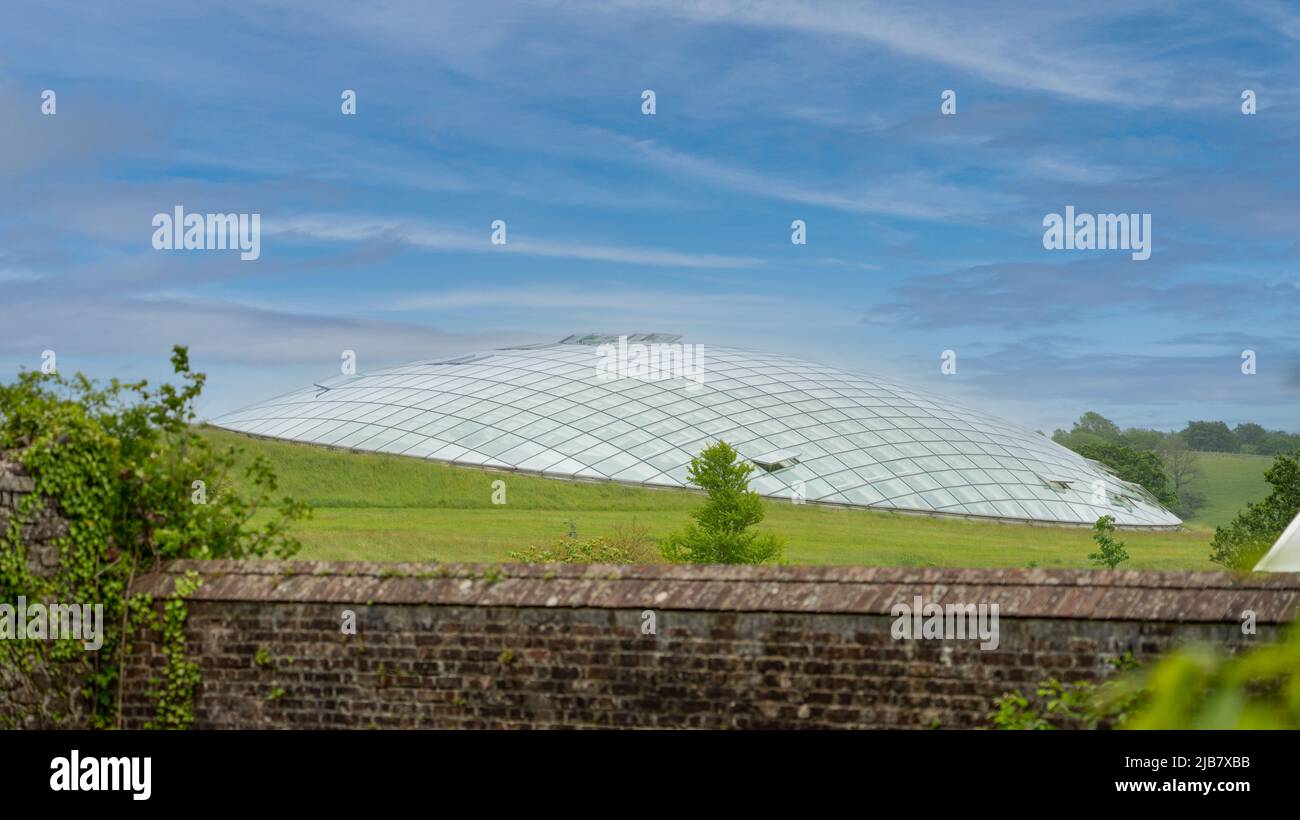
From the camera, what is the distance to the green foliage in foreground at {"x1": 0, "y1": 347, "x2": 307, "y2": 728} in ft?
36.4

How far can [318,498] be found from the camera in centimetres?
5025

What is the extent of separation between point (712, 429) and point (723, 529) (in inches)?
1181

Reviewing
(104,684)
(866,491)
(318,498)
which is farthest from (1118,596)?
(866,491)

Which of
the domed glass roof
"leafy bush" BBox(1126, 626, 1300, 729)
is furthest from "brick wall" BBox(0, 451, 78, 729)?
the domed glass roof

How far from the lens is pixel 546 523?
1730 inches

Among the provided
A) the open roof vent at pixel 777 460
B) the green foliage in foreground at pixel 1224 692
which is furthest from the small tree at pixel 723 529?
the green foliage in foreground at pixel 1224 692

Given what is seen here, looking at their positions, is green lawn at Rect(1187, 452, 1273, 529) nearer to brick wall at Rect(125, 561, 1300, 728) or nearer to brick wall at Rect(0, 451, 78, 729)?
brick wall at Rect(125, 561, 1300, 728)

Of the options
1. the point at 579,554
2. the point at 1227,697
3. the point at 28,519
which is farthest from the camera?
the point at 579,554

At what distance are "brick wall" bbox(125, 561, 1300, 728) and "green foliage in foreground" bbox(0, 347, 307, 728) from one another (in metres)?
0.26

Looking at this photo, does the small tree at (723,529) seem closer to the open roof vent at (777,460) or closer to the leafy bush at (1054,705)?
the leafy bush at (1054,705)

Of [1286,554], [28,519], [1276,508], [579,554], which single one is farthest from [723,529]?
[28,519]

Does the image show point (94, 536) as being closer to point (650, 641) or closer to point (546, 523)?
point (650, 641)

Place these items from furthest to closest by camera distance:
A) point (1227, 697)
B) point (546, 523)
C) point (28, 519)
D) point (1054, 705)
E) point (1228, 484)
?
point (1228, 484), point (546, 523), point (28, 519), point (1054, 705), point (1227, 697)
